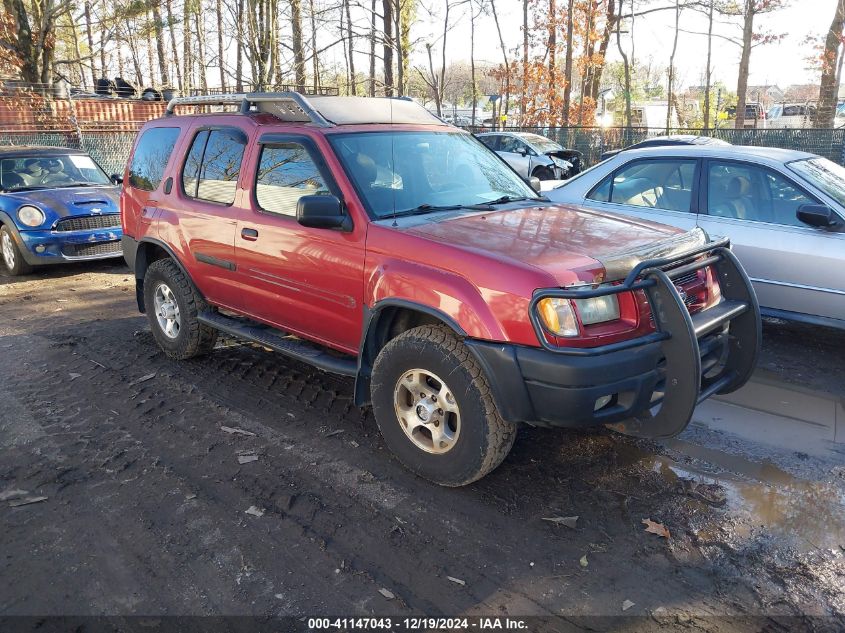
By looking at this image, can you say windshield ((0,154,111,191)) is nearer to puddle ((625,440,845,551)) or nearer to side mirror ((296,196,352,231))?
side mirror ((296,196,352,231))

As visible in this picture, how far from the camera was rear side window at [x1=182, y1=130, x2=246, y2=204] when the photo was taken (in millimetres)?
4945

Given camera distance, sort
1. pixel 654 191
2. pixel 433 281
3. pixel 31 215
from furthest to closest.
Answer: pixel 31 215
pixel 654 191
pixel 433 281

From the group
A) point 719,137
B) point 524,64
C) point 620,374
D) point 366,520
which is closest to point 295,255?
point 366,520

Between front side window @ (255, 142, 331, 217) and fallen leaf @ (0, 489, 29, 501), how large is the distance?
2234 millimetres

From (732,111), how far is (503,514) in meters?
44.3

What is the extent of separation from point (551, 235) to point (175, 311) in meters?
3.47

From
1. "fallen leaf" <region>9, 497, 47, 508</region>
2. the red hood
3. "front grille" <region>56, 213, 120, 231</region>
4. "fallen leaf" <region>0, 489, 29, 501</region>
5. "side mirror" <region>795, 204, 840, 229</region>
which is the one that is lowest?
"fallen leaf" <region>9, 497, 47, 508</region>

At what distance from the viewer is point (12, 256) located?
9.18 metres

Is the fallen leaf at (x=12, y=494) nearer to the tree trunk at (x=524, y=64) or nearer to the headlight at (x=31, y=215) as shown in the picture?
the headlight at (x=31, y=215)

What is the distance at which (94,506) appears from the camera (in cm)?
359

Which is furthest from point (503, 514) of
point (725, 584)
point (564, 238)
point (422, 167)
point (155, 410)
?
point (155, 410)

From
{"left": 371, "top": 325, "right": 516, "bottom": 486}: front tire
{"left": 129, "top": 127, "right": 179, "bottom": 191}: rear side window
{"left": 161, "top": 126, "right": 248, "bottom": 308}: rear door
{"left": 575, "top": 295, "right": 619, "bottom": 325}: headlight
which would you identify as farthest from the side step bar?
{"left": 575, "top": 295, "right": 619, "bottom": 325}: headlight

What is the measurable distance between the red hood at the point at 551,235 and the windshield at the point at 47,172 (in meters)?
8.08

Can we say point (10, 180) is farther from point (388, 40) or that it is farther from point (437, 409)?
point (388, 40)
